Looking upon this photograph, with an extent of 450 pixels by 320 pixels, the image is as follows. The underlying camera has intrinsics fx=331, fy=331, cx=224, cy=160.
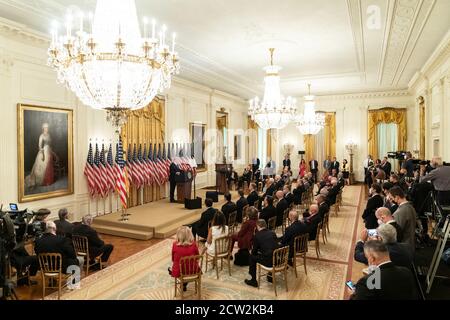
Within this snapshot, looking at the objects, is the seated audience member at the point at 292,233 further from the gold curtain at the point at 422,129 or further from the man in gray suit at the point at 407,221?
the gold curtain at the point at 422,129

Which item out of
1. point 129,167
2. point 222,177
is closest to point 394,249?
point 129,167

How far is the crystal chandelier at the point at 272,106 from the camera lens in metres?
8.65

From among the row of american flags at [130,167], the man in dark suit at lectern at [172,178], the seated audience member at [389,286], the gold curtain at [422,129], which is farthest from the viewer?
the gold curtain at [422,129]

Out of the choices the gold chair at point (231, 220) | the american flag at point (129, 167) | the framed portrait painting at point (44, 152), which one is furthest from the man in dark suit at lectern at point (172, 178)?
the gold chair at point (231, 220)

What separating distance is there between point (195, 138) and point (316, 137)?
8.35 m

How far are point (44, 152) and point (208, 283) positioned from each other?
5525 mm

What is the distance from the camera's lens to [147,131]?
1215 centimetres

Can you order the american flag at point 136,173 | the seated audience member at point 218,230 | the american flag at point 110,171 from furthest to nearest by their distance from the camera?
the american flag at point 136,173, the american flag at point 110,171, the seated audience member at point 218,230

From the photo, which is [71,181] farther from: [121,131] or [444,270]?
[444,270]

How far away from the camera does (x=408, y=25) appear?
26.4 ft

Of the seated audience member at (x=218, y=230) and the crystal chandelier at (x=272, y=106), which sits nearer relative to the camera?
the seated audience member at (x=218, y=230)

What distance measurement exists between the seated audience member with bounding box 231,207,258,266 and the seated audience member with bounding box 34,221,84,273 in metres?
2.90

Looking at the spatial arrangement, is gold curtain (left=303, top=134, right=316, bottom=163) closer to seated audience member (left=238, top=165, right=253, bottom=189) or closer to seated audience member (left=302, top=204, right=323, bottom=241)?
seated audience member (left=238, top=165, right=253, bottom=189)

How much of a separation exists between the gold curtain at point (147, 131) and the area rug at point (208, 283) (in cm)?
474
